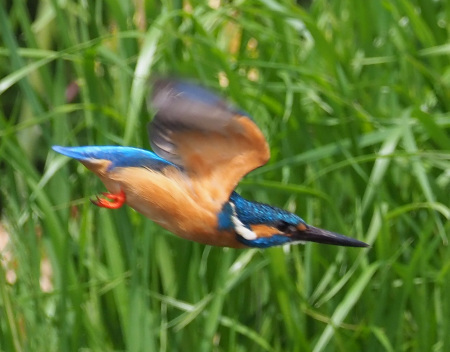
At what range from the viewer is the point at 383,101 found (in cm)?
181

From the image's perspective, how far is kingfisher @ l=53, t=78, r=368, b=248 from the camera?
0.79 meters

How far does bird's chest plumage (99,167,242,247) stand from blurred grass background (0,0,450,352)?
1.73ft

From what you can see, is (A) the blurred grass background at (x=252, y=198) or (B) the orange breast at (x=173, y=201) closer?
(B) the orange breast at (x=173, y=201)

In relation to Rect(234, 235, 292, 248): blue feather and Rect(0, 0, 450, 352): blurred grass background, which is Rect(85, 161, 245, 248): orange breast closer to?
Rect(234, 235, 292, 248): blue feather

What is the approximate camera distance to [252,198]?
161 centimetres

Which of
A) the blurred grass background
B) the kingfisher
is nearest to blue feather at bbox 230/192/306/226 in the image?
the kingfisher

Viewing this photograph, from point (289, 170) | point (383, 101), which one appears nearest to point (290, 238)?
point (289, 170)

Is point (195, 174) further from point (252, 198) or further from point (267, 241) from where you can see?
point (252, 198)

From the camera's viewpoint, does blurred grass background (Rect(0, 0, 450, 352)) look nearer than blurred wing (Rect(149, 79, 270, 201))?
Answer: No

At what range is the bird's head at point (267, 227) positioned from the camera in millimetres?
825

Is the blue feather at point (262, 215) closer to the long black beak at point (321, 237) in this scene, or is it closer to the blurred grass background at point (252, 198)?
the long black beak at point (321, 237)

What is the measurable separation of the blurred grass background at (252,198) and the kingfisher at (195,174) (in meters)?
0.50

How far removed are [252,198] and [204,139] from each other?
80 centimetres

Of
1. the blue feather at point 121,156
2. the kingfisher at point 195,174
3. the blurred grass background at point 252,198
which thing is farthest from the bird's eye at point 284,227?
the blurred grass background at point 252,198
